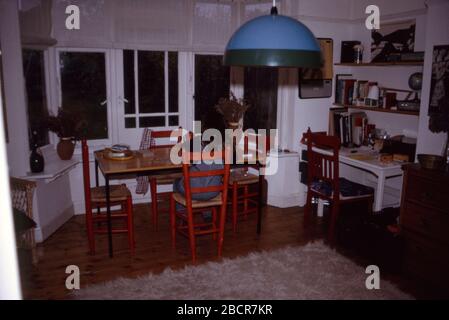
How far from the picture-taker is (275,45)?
175 centimetres

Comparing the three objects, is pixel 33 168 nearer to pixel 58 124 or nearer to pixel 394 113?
pixel 58 124

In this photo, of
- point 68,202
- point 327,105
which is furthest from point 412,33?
point 68,202

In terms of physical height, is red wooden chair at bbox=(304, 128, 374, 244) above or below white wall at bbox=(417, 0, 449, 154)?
below

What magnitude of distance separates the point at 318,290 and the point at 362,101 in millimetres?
2447

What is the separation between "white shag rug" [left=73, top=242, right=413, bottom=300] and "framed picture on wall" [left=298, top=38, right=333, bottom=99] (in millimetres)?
2098

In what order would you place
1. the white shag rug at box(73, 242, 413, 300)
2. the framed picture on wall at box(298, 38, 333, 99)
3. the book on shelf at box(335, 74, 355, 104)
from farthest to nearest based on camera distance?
the book on shelf at box(335, 74, 355, 104)
the framed picture on wall at box(298, 38, 333, 99)
the white shag rug at box(73, 242, 413, 300)

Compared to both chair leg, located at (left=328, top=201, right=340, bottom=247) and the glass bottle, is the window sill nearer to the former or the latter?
the glass bottle

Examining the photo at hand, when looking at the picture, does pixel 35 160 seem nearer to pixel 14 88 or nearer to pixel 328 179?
pixel 14 88

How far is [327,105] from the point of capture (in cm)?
505

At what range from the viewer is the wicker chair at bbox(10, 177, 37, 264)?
3367 mm

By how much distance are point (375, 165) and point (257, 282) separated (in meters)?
1.66

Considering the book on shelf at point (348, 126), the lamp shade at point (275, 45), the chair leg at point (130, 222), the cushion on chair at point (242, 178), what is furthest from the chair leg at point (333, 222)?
the lamp shade at point (275, 45)

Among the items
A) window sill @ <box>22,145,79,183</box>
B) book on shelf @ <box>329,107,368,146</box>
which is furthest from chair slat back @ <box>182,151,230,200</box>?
book on shelf @ <box>329,107,368,146</box>

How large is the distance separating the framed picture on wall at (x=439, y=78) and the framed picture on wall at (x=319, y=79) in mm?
1529
